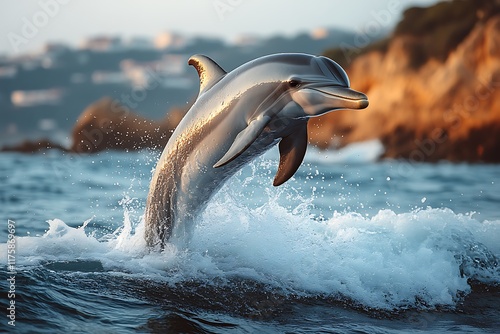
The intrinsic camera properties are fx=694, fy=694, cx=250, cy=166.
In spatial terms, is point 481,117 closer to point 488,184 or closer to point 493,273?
point 488,184

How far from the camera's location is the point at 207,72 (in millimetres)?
6824

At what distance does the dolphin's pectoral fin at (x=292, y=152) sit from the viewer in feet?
20.4

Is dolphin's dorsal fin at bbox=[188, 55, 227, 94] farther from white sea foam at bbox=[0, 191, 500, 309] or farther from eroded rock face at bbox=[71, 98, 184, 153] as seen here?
eroded rock face at bbox=[71, 98, 184, 153]

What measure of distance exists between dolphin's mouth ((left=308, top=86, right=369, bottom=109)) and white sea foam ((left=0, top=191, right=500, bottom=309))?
2.24 meters

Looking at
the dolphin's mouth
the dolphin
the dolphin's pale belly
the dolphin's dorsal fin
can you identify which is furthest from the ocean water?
the dolphin's mouth

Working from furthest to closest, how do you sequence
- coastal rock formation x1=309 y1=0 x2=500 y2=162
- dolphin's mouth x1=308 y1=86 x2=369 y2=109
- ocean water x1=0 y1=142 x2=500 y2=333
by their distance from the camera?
1. coastal rock formation x1=309 y1=0 x2=500 y2=162
2. ocean water x1=0 y1=142 x2=500 y2=333
3. dolphin's mouth x1=308 y1=86 x2=369 y2=109

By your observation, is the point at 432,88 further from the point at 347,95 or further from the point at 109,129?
A: the point at 347,95

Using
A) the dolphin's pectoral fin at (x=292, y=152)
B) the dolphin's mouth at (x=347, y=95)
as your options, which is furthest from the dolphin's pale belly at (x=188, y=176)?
the dolphin's mouth at (x=347, y=95)

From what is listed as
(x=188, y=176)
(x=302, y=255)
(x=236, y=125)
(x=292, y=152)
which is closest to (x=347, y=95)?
(x=292, y=152)

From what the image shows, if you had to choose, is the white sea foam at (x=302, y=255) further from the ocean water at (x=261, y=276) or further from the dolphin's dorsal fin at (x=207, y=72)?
the dolphin's dorsal fin at (x=207, y=72)

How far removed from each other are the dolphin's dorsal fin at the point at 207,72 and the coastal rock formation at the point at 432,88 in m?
27.3

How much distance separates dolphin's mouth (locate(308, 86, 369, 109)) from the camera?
18.0 ft

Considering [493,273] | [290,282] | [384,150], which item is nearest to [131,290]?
[290,282]

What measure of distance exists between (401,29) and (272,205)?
3810 centimetres
